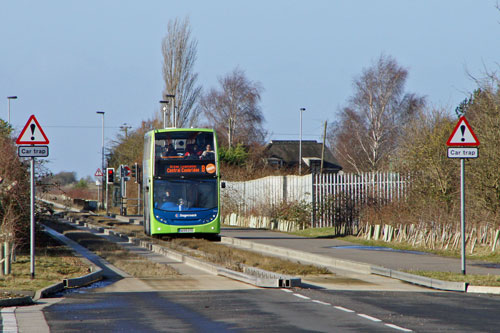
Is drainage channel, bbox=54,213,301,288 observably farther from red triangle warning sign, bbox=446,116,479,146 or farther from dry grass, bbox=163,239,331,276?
red triangle warning sign, bbox=446,116,479,146

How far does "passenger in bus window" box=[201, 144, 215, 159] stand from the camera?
28453mm

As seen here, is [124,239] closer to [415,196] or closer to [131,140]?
[415,196]

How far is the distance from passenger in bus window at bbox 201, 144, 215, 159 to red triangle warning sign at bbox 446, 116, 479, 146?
13263 millimetres

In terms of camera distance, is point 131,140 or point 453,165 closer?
point 453,165

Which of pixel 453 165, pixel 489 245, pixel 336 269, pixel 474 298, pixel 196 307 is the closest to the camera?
pixel 196 307

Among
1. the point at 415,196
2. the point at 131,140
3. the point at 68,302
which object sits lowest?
the point at 68,302

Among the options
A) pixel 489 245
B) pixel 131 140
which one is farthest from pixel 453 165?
pixel 131 140

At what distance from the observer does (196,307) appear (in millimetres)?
12133

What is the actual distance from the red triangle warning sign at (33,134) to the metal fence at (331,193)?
48.0ft

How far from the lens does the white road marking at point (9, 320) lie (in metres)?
10.0

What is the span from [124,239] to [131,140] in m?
41.6

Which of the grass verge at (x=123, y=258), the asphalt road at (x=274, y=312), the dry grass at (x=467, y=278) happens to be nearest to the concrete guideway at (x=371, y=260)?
the dry grass at (x=467, y=278)

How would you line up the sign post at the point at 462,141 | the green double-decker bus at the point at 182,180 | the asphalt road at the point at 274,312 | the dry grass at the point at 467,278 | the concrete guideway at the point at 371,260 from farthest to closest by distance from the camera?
the green double-decker bus at the point at 182,180 < the sign post at the point at 462,141 < the concrete guideway at the point at 371,260 < the dry grass at the point at 467,278 < the asphalt road at the point at 274,312

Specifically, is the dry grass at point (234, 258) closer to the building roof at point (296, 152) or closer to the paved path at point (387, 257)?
the paved path at point (387, 257)
